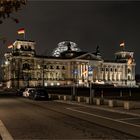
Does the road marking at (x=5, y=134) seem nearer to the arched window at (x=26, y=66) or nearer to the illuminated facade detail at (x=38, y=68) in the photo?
the illuminated facade detail at (x=38, y=68)

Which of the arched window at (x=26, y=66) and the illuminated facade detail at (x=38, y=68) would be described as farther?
the illuminated facade detail at (x=38, y=68)

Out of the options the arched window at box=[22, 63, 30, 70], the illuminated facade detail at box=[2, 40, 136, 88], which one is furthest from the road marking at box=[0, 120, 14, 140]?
the arched window at box=[22, 63, 30, 70]

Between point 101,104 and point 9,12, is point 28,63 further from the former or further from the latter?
point 9,12

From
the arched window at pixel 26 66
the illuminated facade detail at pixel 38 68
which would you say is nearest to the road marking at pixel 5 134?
the illuminated facade detail at pixel 38 68

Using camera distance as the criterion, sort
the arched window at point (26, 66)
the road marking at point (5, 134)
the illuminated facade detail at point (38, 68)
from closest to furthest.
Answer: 1. the road marking at point (5, 134)
2. the arched window at point (26, 66)
3. the illuminated facade detail at point (38, 68)

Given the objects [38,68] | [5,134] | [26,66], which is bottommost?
[5,134]

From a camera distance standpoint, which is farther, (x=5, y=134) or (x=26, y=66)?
(x=26, y=66)

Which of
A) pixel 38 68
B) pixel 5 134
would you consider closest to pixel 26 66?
pixel 38 68

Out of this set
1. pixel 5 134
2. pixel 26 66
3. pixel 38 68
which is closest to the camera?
pixel 5 134

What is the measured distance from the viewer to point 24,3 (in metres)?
8.83

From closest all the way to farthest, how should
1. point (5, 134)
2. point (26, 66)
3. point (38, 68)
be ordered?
1. point (5, 134)
2. point (26, 66)
3. point (38, 68)

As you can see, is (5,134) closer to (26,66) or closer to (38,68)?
(26,66)

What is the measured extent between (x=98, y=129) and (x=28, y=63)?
16240cm

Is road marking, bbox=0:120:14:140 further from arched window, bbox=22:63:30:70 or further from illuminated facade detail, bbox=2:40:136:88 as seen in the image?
arched window, bbox=22:63:30:70
